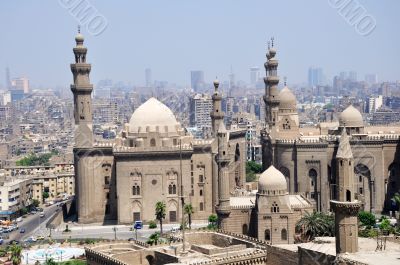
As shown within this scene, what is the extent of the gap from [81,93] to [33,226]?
11.2m

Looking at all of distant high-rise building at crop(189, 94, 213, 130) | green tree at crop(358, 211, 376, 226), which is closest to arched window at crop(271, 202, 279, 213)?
green tree at crop(358, 211, 376, 226)

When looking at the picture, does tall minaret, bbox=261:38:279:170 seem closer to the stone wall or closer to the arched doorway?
the arched doorway

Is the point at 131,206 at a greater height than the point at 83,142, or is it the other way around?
the point at 83,142

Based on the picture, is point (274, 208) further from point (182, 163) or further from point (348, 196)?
point (348, 196)

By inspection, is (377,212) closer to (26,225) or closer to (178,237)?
(178,237)

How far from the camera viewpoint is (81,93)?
54.6 m

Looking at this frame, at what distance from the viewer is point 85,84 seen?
54.6 meters

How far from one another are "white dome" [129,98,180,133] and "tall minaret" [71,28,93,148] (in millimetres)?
3016

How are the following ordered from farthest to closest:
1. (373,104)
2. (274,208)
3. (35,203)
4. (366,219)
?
(373,104) → (35,203) → (366,219) → (274,208)

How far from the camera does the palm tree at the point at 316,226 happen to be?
39.7 m

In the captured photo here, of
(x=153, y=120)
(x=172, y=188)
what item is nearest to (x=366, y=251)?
(x=172, y=188)

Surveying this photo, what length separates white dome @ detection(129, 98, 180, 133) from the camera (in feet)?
178

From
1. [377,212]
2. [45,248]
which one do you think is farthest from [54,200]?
[377,212]

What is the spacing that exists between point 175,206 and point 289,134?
930cm
